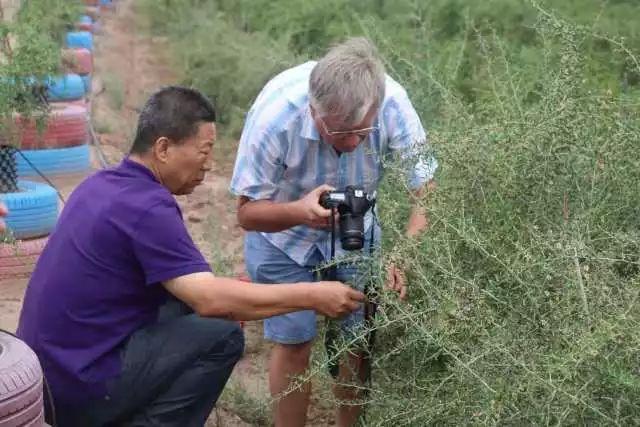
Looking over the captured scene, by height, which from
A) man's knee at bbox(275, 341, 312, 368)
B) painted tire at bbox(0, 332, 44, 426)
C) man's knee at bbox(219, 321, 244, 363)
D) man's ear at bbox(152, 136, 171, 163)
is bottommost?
man's knee at bbox(275, 341, 312, 368)

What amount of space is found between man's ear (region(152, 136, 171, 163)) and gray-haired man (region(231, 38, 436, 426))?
0.30m

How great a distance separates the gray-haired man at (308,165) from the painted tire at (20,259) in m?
2.20

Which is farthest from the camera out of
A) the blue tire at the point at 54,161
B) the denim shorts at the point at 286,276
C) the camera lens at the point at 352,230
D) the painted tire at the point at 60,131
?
the blue tire at the point at 54,161

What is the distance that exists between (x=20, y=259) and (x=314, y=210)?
9.04ft

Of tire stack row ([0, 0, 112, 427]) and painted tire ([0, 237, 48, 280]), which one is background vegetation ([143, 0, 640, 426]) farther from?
painted tire ([0, 237, 48, 280])

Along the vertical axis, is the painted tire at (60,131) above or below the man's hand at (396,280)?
below

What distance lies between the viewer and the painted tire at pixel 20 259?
5.35 metres

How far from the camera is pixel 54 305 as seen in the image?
3.04m

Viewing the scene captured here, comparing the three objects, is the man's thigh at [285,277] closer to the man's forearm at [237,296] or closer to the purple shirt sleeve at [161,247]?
the man's forearm at [237,296]

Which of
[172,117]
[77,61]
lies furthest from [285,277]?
[77,61]

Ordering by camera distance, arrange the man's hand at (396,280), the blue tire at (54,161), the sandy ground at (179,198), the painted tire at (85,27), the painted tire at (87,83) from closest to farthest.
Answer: the man's hand at (396,280)
the sandy ground at (179,198)
the blue tire at (54,161)
the painted tire at (87,83)
the painted tire at (85,27)

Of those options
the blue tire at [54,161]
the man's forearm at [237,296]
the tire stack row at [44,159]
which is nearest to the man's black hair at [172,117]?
the man's forearm at [237,296]

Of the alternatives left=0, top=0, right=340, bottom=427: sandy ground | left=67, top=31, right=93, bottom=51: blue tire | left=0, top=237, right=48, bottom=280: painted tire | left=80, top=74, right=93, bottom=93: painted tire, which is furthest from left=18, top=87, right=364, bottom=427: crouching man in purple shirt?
left=67, top=31, right=93, bottom=51: blue tire

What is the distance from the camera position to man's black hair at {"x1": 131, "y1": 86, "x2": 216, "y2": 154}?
3072 millimetres
